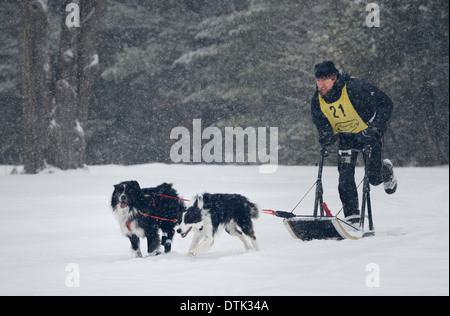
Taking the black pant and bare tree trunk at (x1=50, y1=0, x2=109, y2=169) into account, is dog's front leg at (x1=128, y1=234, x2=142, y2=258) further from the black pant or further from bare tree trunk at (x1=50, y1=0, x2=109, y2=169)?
bare tree trunk at (x1=50, y1=0, x2=109, y2=169)

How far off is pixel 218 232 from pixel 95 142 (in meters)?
20.3

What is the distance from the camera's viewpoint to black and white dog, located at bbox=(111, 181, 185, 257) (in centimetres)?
605

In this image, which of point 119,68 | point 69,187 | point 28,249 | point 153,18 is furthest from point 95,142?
point 28,249

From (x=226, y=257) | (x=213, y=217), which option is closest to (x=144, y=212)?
(x=213, y=217)

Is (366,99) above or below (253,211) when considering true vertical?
above

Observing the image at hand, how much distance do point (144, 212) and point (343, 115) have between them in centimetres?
230

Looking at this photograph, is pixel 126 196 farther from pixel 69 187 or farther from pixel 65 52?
pixel 65 52

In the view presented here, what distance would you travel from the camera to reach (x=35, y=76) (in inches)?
607

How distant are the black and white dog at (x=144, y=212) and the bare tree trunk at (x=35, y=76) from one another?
9.73m

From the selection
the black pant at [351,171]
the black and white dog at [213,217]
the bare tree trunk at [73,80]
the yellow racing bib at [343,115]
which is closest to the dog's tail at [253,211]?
the black and white dog at [213,217]

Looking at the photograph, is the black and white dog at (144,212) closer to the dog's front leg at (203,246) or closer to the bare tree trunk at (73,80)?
the dog's front leg at (203,246)

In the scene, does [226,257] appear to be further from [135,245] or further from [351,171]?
[351,171]

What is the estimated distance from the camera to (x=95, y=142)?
2556 cm

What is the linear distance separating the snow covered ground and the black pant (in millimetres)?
478
